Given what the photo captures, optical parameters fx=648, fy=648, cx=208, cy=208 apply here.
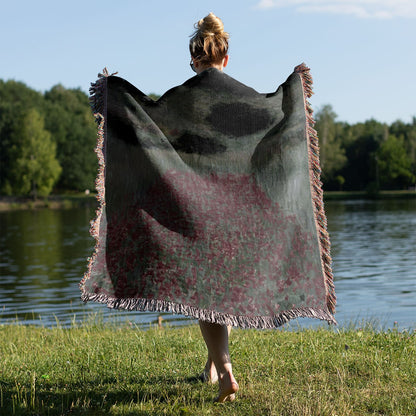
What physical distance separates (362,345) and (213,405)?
1.98m

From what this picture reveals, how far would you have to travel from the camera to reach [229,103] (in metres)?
3.97

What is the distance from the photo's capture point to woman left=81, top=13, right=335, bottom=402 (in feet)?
12.6

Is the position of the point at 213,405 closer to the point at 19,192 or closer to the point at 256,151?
the point at 256,151

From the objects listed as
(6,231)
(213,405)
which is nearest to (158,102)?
(213,405)

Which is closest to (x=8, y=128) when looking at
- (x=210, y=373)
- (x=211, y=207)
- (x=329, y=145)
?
(x=329, y=145)

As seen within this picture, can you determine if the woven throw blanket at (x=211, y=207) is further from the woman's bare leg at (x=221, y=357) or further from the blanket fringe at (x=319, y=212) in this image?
the woman's bare leg at (x=221, y=357)

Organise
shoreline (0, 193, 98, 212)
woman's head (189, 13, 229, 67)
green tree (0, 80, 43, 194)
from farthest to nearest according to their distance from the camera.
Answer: green tree (0, 80, 43, 194)
shoreline (0, 193, 98, 212)
woman's head (189, 13, 229, 67)

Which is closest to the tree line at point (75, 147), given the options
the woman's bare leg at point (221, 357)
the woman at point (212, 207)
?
the woman at point (212, 207)

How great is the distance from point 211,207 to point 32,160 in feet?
197


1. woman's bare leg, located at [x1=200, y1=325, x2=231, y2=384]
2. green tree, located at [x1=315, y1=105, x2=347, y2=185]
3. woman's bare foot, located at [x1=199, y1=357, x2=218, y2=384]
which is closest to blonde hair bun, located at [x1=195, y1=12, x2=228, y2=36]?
woman's bare leg, located at [x1=200, y1=325, x2=231, y2=384]

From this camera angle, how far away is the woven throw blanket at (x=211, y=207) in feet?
12.6

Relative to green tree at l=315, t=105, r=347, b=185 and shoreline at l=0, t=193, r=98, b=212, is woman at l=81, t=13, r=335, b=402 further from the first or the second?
green tree at l=315, t=105, r=347, b=185

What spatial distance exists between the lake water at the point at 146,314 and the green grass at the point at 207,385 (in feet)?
6.01

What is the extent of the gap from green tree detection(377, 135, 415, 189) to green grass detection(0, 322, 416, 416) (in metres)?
83.2
